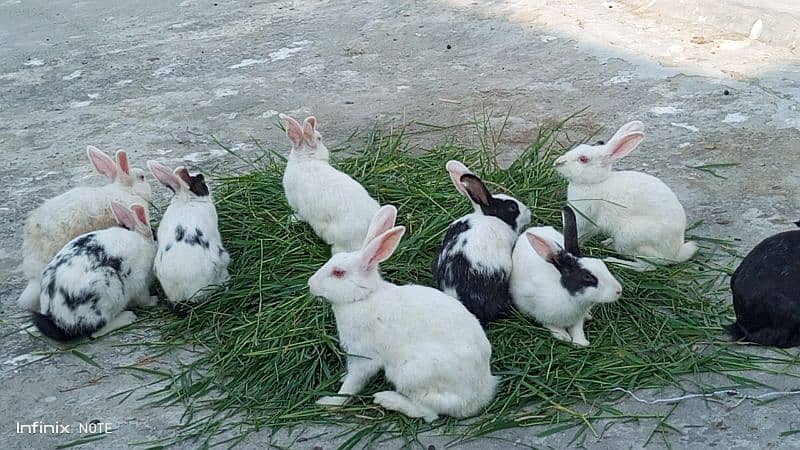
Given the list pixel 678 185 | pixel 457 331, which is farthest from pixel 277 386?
pixel 678 185

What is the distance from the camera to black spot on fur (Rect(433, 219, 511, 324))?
396 cm

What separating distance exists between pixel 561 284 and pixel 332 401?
1.01 metres

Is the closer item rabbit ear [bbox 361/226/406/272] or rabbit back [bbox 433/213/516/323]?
rabbit ear [bbox 361/226/406/272]

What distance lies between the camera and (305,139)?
485cm

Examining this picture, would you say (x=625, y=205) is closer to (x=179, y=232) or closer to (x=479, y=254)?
(x=479, y=254)

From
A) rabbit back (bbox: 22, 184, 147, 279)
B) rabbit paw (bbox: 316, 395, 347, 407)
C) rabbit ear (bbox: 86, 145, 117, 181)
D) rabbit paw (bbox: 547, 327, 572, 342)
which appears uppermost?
rabbit ear (bbox: 86, 145, 117, 181)

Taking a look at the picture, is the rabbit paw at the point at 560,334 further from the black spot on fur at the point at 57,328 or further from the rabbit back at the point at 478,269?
the black spot on fur at the point at 57,328

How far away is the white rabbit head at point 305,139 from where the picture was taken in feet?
15.8

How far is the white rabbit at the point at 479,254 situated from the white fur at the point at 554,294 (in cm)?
7

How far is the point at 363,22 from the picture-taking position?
8641 millimetres

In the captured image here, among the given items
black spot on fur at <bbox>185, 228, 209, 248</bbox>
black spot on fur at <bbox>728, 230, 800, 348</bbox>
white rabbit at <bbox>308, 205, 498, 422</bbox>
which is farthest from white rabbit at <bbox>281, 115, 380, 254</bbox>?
black spot on fur at <bbox>728, 230, 800, 348</bbox>

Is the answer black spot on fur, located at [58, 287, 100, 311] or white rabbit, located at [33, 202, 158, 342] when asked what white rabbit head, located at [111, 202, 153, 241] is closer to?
white rabbit, located at [33, 202, 158, 342]

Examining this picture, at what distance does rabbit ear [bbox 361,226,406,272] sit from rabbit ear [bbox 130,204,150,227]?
57.0 inches

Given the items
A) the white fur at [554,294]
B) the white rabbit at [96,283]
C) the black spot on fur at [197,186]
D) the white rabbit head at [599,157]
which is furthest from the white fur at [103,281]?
the white rabbit head at [599,157]
